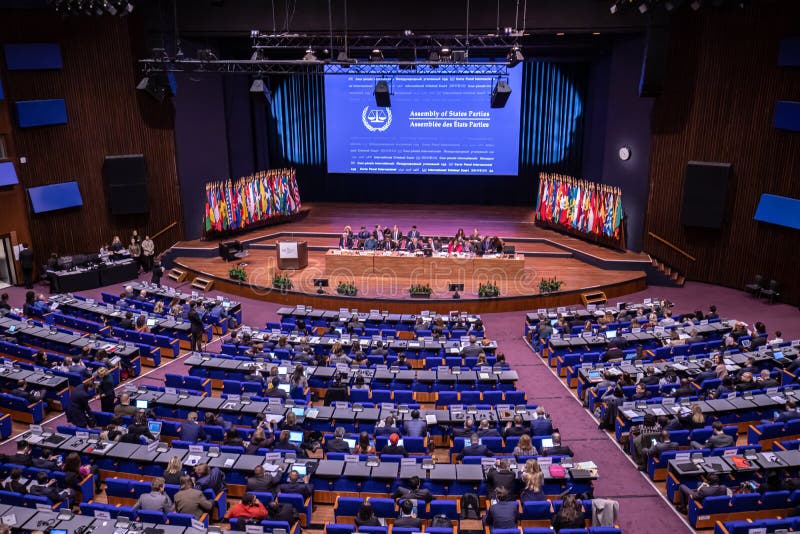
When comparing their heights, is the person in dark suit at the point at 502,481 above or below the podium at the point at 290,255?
below

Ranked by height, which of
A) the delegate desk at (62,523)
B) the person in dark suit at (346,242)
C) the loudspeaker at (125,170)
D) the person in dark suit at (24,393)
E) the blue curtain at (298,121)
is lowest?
the person in dark suit at (24,393)

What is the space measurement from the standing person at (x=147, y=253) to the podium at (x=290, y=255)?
4591mm

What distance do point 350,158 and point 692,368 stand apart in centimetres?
1738

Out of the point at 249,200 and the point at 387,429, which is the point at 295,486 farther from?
the point at 249,200

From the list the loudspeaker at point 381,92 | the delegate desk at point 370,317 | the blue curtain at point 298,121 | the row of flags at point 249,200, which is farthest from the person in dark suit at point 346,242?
the blue curtain at point 298,121

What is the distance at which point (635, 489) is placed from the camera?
10.4m

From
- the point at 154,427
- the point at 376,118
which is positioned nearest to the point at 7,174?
the point at 376,118

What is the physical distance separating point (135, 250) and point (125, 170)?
9.43ft

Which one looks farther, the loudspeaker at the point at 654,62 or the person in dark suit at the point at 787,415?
the loudspeaker at the point at 654,62

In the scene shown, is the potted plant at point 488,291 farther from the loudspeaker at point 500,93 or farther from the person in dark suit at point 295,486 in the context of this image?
the person in dark suit at point 295,486

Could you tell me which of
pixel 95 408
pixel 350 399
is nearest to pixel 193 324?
pixel 95 408

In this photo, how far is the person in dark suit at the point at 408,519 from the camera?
8266 millimetres

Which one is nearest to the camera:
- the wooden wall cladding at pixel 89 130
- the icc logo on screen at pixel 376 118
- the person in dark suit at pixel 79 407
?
the person in dark suit at pixel 79 407

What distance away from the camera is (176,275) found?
72.0 feet
